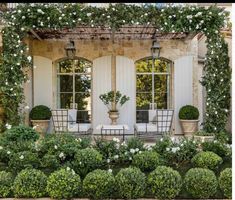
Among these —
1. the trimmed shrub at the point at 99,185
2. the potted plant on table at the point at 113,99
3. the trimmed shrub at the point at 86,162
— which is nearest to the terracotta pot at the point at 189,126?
the potted plant on table at the point at 113,99

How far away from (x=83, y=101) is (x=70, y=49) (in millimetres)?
1862

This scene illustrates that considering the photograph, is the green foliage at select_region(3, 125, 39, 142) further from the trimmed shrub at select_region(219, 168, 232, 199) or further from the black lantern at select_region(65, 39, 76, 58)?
the black lantern at select_region(65, 39, 76, 58)

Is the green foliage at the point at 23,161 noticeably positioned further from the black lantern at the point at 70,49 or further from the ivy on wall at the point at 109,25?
the black lantern at the point at 70,49

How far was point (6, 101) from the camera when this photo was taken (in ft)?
29.7

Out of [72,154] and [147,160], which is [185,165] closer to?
[147,160]

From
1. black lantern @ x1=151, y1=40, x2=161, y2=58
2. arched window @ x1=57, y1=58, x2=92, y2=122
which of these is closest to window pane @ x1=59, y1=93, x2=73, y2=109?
arched window @ x1=57, y1=58, x2=92, y2=122

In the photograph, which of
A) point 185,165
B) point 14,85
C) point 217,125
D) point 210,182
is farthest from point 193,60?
point 210,182


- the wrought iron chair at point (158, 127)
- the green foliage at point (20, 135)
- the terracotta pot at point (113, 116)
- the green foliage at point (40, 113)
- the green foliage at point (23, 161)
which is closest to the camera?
the green foliage at point (23, 161)

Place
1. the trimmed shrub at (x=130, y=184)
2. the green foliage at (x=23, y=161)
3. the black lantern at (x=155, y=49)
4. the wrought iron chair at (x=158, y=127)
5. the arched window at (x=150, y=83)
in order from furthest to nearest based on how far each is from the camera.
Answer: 1. the arched window at (x=150, y=83)
2. the black lantern at (x=155, y=49)
3. the wrought iron chair at (x=158, y=127)
4. the green foliage at (x=23, y=161)
5. the trimmed shrub at (x=130, y=184)

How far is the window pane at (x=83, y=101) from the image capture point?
11.6m

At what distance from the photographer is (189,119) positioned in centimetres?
1075

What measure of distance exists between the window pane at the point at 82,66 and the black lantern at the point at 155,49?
2.09 meters

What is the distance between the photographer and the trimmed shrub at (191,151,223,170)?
5297 mm

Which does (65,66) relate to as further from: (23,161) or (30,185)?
(30,185)
